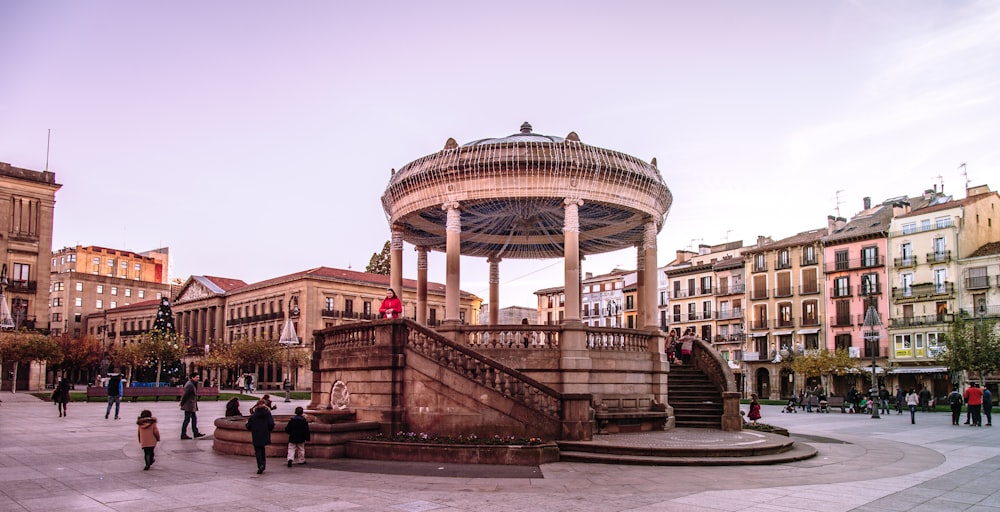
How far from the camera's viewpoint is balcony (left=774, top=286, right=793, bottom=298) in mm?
80000

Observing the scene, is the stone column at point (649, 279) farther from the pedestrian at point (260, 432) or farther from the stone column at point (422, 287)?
the pedestrian at point (260, 432)

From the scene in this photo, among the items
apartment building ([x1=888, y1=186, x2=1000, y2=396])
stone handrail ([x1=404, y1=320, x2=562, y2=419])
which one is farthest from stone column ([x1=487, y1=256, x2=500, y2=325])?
apartment building ([x1=888, y1=186, x2=1000, y2=396])

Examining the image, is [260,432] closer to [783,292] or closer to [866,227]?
[866,227]

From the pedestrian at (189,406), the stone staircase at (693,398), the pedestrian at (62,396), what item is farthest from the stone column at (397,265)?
the pedestrian at (62,396)

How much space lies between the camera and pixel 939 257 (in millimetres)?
68562

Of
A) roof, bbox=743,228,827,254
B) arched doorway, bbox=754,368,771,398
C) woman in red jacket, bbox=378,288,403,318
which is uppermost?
roof, bbox=743,228,827,254

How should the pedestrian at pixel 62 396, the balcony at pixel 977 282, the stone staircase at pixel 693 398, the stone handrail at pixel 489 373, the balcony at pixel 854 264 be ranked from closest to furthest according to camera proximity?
1. the stone handrail at pixel 489 373
2. the stone staircase at pixel 693 398
3. the pedestrian at pixel 62 396
4. the balcony at pixel 977 282
5. the balcony at pixel 854 264

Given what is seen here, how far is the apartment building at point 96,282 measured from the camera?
121812mm

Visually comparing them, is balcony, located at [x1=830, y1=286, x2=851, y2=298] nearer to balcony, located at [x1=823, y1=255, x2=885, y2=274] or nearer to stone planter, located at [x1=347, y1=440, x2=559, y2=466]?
balcony, located at [x1=823, y1=255, x2=885, y2=274]

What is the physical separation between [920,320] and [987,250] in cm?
802

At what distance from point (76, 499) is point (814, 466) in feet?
44.7

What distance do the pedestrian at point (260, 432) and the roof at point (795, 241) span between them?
7249 centimetres

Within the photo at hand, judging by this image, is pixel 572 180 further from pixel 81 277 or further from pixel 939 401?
pixel 81 277

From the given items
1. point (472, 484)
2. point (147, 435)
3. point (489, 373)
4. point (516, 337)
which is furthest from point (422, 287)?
point (472, 484)
